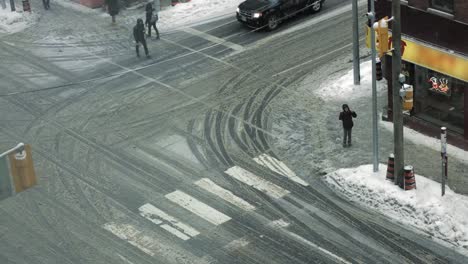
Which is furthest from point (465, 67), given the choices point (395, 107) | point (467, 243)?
→ point (467, 243)

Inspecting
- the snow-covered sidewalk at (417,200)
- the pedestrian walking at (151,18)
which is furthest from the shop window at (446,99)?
the pedestrian walking at (151,18)

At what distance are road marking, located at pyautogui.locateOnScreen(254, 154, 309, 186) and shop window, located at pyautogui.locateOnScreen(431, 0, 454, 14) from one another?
6811 millimetres

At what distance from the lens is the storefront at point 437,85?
2573cm

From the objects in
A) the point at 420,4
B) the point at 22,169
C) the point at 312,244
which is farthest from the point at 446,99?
the point at 22,169

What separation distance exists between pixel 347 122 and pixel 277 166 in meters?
2.64

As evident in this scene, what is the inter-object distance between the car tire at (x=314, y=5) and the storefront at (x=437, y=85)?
447 inches

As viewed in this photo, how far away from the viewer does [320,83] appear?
32.0 meters

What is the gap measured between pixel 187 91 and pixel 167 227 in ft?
32.5

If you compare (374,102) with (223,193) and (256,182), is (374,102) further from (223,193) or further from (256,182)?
(223,193)

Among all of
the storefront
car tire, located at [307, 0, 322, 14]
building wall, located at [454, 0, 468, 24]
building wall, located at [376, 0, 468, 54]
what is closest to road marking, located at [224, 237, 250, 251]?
the storefront

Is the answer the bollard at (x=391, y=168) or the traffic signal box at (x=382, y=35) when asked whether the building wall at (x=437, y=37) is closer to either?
the bollard at (x=391, y=168)

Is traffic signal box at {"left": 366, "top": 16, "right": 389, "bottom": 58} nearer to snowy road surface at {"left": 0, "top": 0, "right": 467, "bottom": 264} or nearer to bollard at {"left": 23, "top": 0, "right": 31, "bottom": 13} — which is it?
snowy road surface at {"left": 0, "top": 0, "right": 467, "bottom": 264}

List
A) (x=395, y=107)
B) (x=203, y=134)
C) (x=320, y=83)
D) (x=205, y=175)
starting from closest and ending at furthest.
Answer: (x=395, y=107)
(x=205, y=175)
(x=203, y=134)
(x=320, y=83)

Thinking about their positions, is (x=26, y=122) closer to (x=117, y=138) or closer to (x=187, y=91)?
(x=117, y=138)
